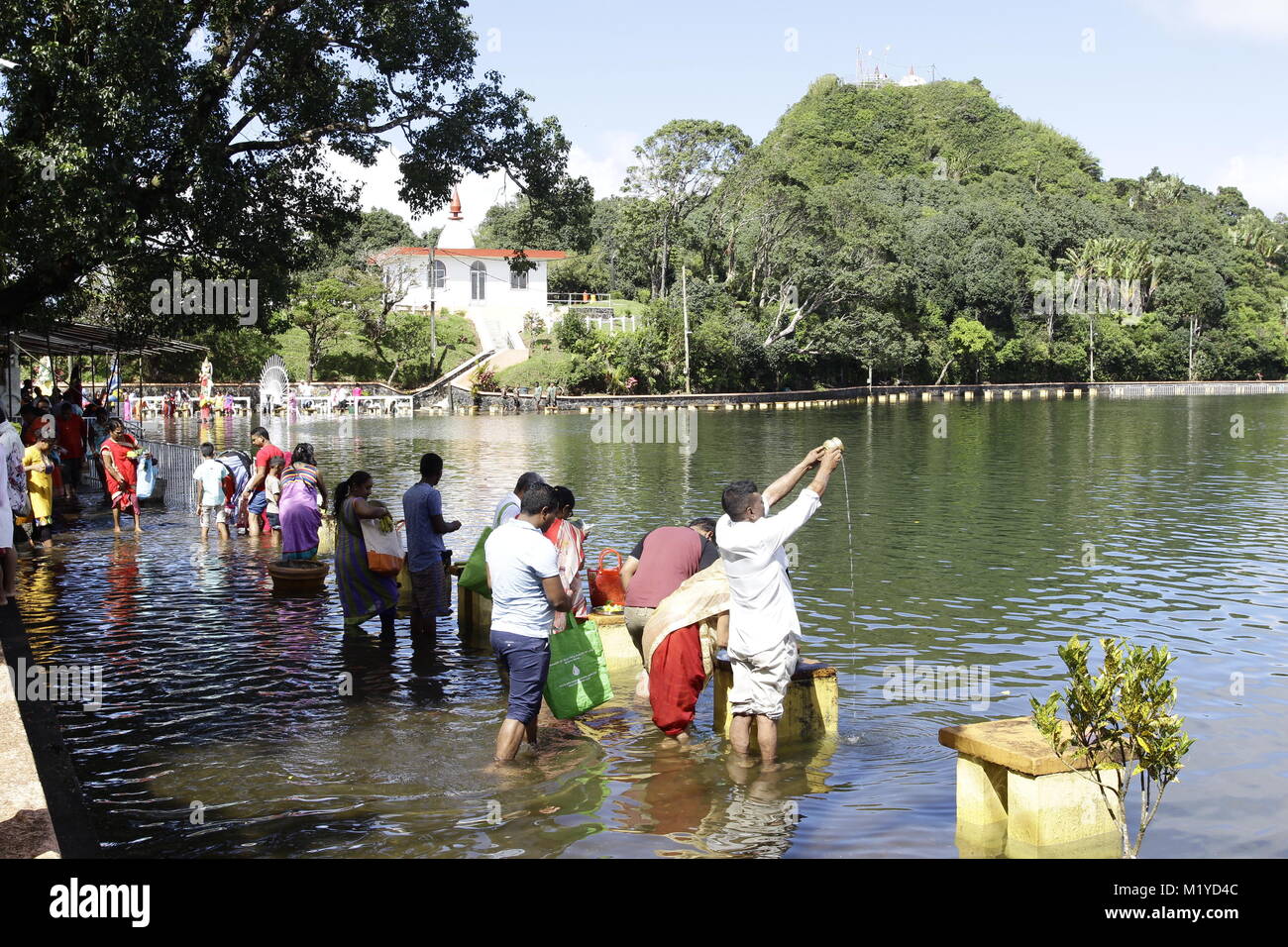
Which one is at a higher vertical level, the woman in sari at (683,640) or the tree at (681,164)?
the tree at (681,164)

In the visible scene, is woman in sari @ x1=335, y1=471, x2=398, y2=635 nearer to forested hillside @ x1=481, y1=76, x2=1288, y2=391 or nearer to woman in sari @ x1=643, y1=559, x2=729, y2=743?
woman in sari @ x1=643, y1=559, x2=729, y2=743

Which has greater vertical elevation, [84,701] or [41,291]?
[41,291]

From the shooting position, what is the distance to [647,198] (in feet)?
240

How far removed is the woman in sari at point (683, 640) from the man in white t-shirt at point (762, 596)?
297 millimetres

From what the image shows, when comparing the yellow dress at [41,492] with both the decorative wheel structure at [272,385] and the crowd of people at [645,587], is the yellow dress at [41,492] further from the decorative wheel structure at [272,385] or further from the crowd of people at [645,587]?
the decorative wheel structure at [272,385]

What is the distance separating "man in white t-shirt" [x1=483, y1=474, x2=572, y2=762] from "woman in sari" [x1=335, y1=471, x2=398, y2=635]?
12.1 ft

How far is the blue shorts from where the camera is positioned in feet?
25.5

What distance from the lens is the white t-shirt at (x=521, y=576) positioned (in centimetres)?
769

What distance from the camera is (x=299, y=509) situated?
1381 centimetres

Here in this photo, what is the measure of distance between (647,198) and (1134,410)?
31.7 meters
